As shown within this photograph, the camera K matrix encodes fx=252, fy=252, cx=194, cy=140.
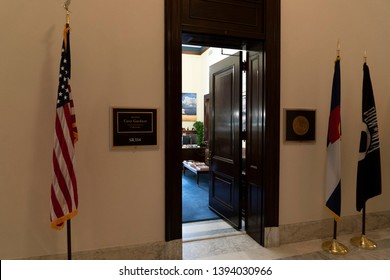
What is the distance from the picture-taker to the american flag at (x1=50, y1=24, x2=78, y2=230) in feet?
6.81

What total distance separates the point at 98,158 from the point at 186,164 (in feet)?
15.3

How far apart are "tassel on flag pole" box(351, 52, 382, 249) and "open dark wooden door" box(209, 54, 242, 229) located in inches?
59.3

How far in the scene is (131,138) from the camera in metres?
2.62

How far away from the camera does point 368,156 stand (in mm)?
3121

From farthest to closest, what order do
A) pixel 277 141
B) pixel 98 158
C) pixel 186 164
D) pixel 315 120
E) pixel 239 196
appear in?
pixel 186 164 < pixel 239 196 < pixel 315 120 < pixel 277 141 < pixel 98 158

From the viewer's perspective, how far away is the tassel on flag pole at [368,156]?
3059 mm

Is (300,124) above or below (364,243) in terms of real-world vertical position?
→ above

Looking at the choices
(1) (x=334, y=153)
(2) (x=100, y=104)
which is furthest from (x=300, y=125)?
(2) (x=100, y=104)

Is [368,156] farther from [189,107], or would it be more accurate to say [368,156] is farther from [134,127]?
[189,107]

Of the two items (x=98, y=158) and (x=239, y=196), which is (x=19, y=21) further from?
(x=239, y=196)

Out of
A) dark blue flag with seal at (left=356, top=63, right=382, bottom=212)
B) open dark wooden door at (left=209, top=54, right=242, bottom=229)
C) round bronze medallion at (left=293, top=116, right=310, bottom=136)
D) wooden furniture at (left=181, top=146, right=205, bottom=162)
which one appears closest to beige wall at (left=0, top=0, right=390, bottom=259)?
round bronze medallion at (left=293, top=116, right=310, bottom=136)

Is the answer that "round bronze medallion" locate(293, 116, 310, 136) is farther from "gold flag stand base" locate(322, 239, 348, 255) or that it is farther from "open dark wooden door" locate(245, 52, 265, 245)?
"gold flag stand base" locate(322, 239, 348, 255)

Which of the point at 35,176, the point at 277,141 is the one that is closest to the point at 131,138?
the point at 35,176

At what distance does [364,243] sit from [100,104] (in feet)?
11.5
